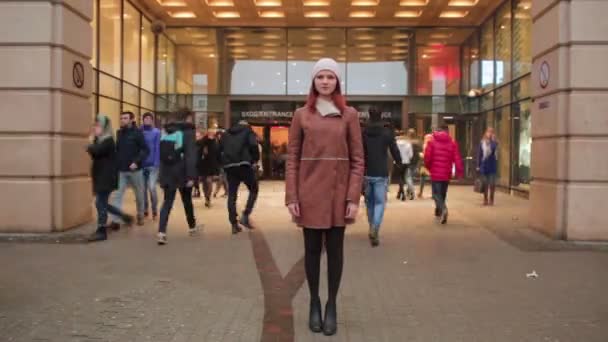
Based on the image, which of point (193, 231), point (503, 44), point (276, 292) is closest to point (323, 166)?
point (276, 292)

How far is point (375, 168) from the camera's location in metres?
9.22

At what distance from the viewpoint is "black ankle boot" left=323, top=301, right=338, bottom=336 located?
193 inches

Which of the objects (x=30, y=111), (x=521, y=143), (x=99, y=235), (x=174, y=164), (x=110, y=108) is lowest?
(x=99, y=235)

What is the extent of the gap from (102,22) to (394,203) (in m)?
9.39

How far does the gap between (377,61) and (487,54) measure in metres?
4.13

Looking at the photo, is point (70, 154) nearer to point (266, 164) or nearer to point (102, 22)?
point (102, 22)

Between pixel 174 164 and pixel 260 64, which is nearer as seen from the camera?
pixel 174 164

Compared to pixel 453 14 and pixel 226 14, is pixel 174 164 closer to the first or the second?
pixel 226 14

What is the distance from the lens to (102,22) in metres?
18.4

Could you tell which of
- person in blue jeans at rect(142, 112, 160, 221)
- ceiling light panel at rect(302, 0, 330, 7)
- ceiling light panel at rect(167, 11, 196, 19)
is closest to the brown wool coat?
person in blue jeans at rect(142, 112, 160, 221)

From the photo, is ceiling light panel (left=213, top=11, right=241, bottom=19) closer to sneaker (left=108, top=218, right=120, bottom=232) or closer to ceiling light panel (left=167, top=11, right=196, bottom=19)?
ceiling light panel (left=167, top=11, right=196, bottom=19)

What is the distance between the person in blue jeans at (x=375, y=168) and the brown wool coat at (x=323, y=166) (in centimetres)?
430

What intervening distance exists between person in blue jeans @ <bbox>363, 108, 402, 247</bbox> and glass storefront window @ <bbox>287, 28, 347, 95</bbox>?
15.4 metres

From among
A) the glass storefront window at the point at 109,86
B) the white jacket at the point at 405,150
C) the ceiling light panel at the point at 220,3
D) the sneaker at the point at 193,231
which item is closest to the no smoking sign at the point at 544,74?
the sneaker at the point at 193,231
